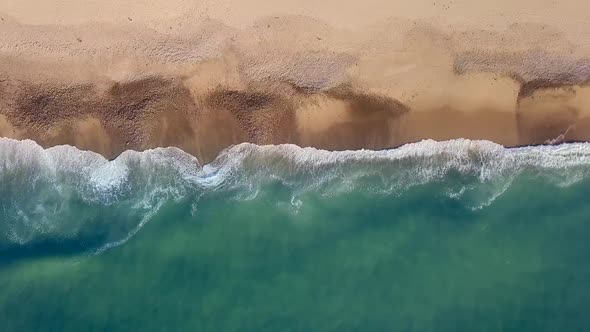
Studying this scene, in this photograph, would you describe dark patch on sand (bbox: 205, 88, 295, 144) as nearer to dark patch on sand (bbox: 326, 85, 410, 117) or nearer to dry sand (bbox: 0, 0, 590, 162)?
dry sand (bbox: 0, 0, 590, 162)

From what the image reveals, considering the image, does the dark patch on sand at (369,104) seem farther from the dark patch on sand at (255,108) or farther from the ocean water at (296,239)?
the dark patch on sand at (255,108)

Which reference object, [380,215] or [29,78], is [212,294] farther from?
[29,78]

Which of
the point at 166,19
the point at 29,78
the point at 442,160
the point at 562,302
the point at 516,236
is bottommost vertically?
the point at 562,302

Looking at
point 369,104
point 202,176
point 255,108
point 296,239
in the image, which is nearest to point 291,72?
point 255,108

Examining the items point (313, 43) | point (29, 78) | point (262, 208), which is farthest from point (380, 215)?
point (29, 78)

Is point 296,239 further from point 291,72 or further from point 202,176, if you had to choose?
point 291,72

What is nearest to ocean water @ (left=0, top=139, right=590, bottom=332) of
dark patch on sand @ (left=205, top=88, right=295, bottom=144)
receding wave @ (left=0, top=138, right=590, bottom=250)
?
receding wave @ (left=0, top=138, right=590, bottom=250)
